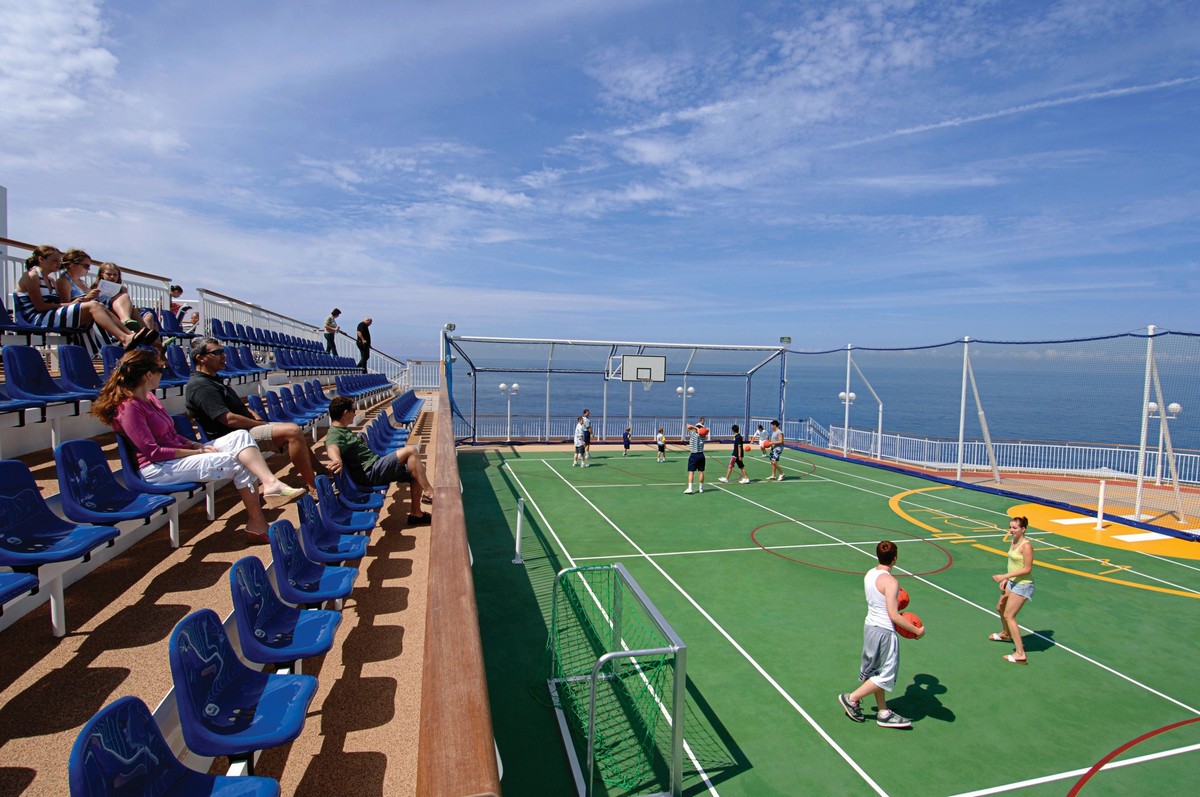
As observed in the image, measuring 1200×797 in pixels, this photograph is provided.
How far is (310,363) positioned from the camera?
18266 mm

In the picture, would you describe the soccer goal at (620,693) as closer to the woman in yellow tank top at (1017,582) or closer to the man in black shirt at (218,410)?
the man in black shirt at (218,410)

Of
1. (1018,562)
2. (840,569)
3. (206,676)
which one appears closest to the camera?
(206,676)

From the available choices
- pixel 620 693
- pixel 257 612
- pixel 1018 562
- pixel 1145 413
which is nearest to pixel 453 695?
pixel 257 612

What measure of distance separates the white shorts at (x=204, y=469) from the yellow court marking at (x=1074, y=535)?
13.1 m

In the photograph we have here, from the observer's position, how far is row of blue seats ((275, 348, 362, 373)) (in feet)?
51.3

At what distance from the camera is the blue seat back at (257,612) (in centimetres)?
338

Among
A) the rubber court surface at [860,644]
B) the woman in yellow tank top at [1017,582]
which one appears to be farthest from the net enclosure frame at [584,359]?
the woman in yellow tank top at [1017,582]

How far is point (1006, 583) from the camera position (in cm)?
812

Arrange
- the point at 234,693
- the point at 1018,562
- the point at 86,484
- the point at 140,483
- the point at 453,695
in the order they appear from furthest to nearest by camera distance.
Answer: the point at 1018,562
the point at 140,483
the point at 86,484
the point at 234,693
the point at 453,695

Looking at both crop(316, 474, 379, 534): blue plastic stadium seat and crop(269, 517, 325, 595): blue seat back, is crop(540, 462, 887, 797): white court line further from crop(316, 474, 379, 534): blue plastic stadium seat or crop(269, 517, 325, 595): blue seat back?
crop(269, 517, 325, 595): blue seat back

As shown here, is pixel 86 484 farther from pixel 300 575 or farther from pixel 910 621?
pixel 910 621

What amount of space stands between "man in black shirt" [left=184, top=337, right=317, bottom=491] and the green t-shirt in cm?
34

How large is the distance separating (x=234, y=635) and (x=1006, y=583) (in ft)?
28.3

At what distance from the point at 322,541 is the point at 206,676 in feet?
7.86
